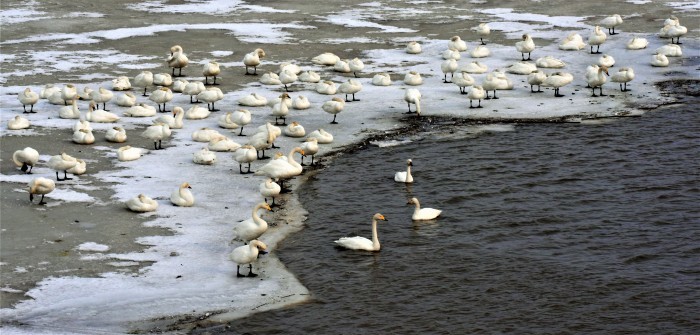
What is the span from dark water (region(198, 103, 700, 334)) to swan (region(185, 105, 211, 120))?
5343 mm

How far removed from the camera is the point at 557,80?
1368 inches

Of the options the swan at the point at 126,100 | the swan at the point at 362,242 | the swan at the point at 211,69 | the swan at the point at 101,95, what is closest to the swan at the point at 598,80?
the swan at the point at 211,69

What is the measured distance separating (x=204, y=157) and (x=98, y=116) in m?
5.30

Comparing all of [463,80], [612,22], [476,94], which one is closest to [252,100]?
[463,80]

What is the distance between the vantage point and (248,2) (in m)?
51.7

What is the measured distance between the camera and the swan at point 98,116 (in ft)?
104

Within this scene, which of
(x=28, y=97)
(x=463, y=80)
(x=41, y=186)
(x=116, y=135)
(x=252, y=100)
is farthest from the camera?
(x=463, y=80)

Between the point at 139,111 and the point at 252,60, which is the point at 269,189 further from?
the point at 252,60

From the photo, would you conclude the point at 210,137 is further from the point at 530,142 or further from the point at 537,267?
the point at 537,267

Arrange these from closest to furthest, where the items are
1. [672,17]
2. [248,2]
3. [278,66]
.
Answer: [278,66], [672,17], [248,2]

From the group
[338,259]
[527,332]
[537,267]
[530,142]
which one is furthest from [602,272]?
[530,142]

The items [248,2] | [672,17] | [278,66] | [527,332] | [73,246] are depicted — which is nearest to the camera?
[527,332]

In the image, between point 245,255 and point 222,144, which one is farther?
point 222,144

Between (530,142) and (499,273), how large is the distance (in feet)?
32.2
